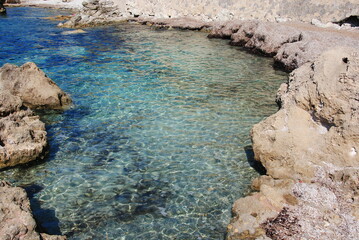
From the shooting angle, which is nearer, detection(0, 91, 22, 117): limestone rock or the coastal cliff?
detection(0, 91, 22, 117): limestone rock

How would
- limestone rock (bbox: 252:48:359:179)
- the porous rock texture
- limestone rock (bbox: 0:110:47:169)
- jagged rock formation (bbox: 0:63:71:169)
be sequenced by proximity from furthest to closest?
1. jagged rock formation (bbox: 0:63:71:169)
2. limestone rock (bbox: 0:110:47:169)
3. limestone rock (bbox: 252:48:359:179)
4. the porous rock texture

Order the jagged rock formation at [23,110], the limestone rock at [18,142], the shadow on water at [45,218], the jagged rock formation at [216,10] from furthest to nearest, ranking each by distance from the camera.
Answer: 1. the jagged rock formation at [216,10]
2. the jagged rock formation at [23,110]
3. the limestone rock at [18,142]
4. the shadow on water at [45,218]

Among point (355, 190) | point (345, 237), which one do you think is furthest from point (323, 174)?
point (345, 237)

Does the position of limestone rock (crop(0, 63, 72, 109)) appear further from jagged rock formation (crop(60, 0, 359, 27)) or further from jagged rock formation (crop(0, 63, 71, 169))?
jagged rock formation (crop(60, 0, 359, 27))

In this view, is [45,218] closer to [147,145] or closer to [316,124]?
[147,145]

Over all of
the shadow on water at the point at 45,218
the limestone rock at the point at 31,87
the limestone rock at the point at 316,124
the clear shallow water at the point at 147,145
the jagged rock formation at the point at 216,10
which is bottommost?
the shadow on water at the point at 45,218

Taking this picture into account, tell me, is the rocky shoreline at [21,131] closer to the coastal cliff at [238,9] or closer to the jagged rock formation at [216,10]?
the jagged rock formation at [216,10]

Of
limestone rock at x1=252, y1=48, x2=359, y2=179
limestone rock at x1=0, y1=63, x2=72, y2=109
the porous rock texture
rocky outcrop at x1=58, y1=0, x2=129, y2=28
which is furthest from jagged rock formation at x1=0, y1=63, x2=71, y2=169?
rocky outcrop at x1=58, y1=0, x2=129, y2=28

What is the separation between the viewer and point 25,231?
499 centimetres

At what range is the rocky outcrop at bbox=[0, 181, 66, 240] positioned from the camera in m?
4.89

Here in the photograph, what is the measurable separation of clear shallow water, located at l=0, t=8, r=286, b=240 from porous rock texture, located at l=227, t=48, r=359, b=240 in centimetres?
98

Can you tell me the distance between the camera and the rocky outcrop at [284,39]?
18.6 metres

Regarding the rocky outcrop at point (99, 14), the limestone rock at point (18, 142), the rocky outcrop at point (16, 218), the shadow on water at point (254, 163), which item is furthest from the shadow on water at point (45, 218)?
the rocky outcrop at point (99, 14)

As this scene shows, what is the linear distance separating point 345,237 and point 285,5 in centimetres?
3487
